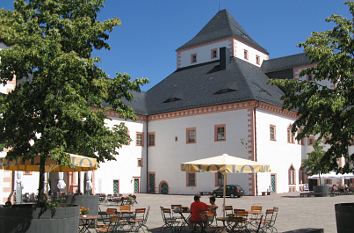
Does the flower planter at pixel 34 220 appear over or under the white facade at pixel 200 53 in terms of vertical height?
under

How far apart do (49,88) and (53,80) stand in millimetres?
274

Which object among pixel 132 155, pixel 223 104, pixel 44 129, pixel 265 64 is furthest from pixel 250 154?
pixel 44 129

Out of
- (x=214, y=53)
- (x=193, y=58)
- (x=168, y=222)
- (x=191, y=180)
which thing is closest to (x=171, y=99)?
(x=191, y=180)

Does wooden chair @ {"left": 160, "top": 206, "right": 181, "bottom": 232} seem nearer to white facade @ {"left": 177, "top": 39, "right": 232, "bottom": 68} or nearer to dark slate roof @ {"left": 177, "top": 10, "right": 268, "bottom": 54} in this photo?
white facade @ {"left": 177, "top": 39, "right": 232, "bottom": 68}

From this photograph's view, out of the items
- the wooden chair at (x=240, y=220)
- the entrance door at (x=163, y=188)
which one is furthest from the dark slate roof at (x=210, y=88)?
the wooden chair at (x=240, y=220)

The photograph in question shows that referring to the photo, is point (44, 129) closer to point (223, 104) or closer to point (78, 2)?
point (78, 2)

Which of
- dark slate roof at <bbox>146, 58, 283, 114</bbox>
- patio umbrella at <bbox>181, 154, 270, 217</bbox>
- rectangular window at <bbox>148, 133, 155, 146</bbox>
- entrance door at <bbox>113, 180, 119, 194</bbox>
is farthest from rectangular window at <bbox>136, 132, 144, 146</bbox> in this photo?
patio umbrella at <bbox>181, 154, 270, 217</bbox>

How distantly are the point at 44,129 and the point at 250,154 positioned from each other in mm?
29274

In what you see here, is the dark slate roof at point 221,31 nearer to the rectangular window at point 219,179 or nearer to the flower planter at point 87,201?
the rectangular window at point 219,179

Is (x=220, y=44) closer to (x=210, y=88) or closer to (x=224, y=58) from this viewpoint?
(x=224, y=58)

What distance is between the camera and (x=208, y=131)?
41469 mm

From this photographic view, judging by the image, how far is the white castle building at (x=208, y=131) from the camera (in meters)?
39.7

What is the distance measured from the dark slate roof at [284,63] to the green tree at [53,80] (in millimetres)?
42935

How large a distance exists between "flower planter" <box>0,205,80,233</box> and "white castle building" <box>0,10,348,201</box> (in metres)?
25.1
